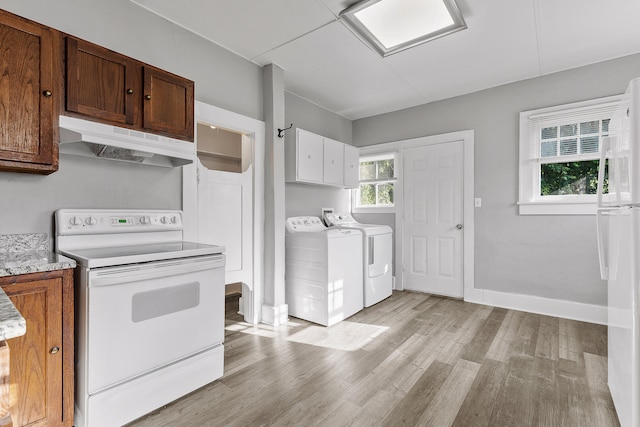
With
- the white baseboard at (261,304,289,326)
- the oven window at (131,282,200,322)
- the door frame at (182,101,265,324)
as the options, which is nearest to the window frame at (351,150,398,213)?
the door frame at (182,101,265,324)

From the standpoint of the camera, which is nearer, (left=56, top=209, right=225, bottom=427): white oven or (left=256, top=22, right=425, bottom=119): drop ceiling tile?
(left=56, top=209, right=225, bottom=427): white oven

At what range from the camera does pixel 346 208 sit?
4727 mm

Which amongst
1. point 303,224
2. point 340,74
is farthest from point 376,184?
point 340,74

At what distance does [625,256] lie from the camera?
57.2 inches

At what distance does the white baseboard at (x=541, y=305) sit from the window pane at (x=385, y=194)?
5.14 ft

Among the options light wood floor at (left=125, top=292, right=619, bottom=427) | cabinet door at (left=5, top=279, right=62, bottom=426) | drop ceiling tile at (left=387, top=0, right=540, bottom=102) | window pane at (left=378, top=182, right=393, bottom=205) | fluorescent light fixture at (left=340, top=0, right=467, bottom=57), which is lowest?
light wood floor at (left=125, top=292, right=619, bottom=427)

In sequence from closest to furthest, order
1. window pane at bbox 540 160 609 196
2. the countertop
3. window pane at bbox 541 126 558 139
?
the countertop, window pane at bbox 540 160 609 196, window pane at bbox 541 126 558 139

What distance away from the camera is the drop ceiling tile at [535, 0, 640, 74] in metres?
2.22

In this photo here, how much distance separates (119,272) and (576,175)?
405 cm

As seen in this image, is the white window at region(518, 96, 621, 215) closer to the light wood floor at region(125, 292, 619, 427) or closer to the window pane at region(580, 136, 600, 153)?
the window pane at region(580, 136, 600, 153)

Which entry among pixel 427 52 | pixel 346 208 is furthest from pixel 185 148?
pixel 346 208

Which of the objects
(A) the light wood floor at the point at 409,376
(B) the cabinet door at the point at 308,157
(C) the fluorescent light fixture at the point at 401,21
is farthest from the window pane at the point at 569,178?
(B) the cabinet door at the point at 308,157

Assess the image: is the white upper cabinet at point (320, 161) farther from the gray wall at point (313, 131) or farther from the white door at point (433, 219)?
the white door at point (433, 219)

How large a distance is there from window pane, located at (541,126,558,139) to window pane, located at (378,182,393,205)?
1847 mm
